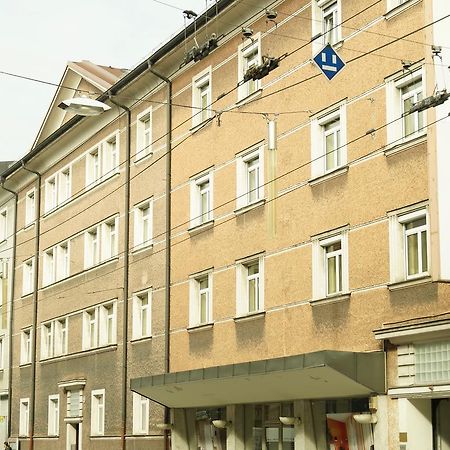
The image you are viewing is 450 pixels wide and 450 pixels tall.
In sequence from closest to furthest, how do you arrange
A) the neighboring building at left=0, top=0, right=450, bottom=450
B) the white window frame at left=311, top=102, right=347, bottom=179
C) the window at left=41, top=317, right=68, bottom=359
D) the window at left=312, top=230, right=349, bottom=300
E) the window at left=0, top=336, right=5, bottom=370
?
1. the neighboring building at left=0, top=0, right=450, bottom=450
2. the window at left=312, top=230, right=349, bottom=300
3. the white window frame at left=311, top=102, right=347, bottom=179
4. the window at left=41, top=317, right=68, bottom=359
5. the window at left=0, top=336, right=5, bottom=370

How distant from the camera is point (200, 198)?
105ft

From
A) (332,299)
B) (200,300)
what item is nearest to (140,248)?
(200,300)

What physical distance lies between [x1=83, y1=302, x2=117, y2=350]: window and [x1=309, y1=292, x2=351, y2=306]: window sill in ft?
42.9

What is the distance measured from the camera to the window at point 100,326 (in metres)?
37.6

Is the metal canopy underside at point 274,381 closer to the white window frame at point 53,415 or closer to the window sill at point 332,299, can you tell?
the window sill at point 332,299

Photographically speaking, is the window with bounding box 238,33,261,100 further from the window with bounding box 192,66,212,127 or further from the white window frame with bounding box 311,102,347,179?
the white window frame with bounding box 311,102,347,179

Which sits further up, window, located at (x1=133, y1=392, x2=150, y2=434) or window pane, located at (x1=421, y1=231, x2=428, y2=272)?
window pane, located at (x1=421, y1=231, x2=428, y2=272)

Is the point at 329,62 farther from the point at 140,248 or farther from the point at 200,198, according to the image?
the point at 140,248

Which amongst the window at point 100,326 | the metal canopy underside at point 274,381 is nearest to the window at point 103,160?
the window at point 100,326

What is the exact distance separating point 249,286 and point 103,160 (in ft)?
39.4

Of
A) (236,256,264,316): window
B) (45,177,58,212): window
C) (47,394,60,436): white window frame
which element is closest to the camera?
(236,256,264,316): window

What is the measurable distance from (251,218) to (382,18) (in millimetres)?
6745

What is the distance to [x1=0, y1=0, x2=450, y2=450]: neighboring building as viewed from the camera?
22.5 m

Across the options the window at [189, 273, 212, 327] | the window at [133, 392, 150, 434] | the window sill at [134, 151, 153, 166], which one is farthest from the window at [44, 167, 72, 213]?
the window at [189, 273, 212, 327]
